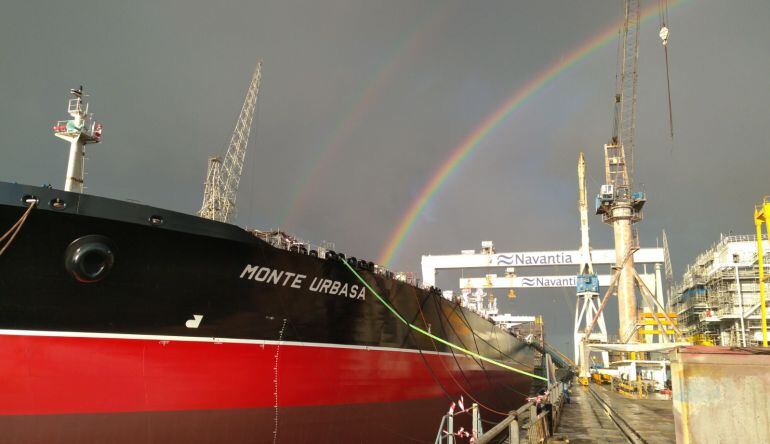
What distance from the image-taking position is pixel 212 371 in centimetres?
821

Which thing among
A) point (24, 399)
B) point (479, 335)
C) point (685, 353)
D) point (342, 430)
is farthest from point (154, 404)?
point (479, 335)

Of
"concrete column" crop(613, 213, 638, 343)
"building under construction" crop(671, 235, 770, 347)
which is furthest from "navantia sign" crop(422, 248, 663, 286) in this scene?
"building under construction" crop(671, 235, 770, 347)

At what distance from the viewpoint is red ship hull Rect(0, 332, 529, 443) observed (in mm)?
6891

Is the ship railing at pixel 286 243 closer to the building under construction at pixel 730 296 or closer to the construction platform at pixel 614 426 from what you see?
the construction platform at pixel 614 426

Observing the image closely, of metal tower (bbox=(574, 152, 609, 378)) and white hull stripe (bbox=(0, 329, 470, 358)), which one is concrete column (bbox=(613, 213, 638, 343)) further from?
white hull stripe (bbox=(0, 329, 470, 358))

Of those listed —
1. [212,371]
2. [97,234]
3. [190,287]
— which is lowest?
[212,371]

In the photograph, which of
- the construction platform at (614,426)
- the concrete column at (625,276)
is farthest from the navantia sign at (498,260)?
the construction platform at (614,426)

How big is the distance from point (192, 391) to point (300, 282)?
270cm

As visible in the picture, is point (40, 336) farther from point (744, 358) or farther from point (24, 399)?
point (744, 358)

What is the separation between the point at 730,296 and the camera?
42.9 m

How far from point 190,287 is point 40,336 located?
6.77ft

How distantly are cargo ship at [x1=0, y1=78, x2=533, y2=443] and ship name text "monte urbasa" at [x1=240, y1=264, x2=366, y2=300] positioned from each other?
0.03 m

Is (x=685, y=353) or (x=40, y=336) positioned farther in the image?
(x=40, y=336)

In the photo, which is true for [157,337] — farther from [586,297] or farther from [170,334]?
[586,297]
